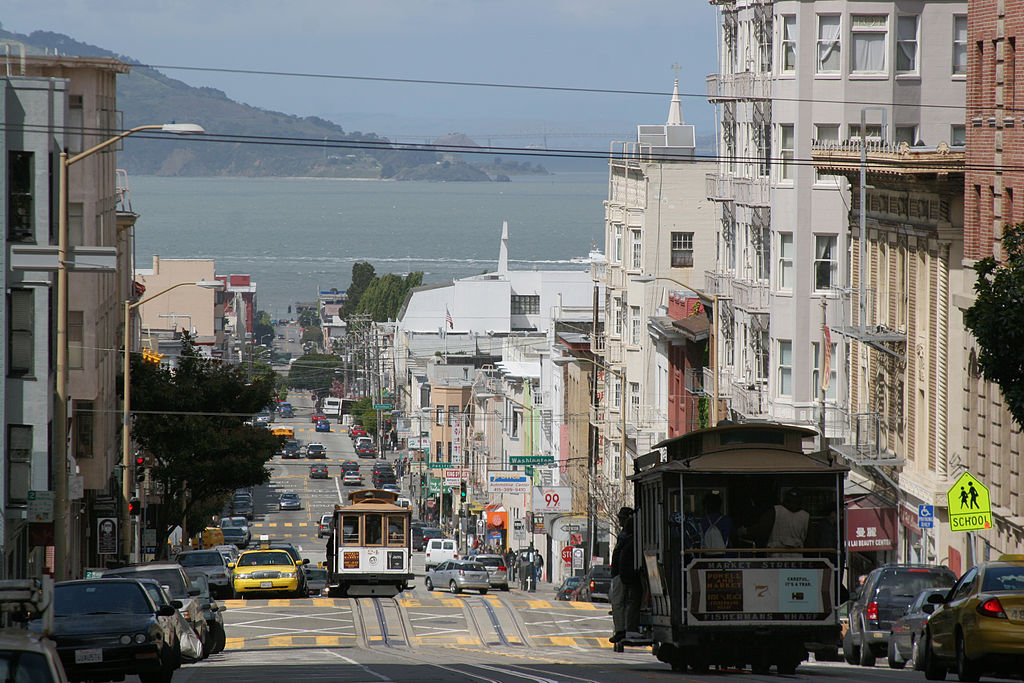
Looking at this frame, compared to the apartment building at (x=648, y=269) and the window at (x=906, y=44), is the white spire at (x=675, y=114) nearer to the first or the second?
the apartment building at (x=648, y=269)

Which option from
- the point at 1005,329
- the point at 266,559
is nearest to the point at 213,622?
the point at 1005,329

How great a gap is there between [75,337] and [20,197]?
10.6m

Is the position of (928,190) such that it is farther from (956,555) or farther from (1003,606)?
(1003,606)

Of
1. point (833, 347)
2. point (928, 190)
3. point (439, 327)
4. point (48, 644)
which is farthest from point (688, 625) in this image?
point (439, 327)

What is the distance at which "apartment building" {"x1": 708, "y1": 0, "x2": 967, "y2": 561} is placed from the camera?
1586 inches

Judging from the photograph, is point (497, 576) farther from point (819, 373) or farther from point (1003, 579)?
point (1003, 579)

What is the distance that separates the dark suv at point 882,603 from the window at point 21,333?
60.8ft

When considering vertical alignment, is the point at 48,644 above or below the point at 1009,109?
below

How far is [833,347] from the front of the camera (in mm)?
45875

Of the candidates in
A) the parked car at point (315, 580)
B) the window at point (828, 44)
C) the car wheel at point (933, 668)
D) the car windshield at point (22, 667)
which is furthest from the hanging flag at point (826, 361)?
the car windshield at point (22, 667)

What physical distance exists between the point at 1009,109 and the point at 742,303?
17.0 m

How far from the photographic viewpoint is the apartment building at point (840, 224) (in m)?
40.3

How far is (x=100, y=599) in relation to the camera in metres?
21.0

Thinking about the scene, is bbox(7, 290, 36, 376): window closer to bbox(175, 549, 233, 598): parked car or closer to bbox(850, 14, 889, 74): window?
bbox(175, 549, 233, 598): parked car
